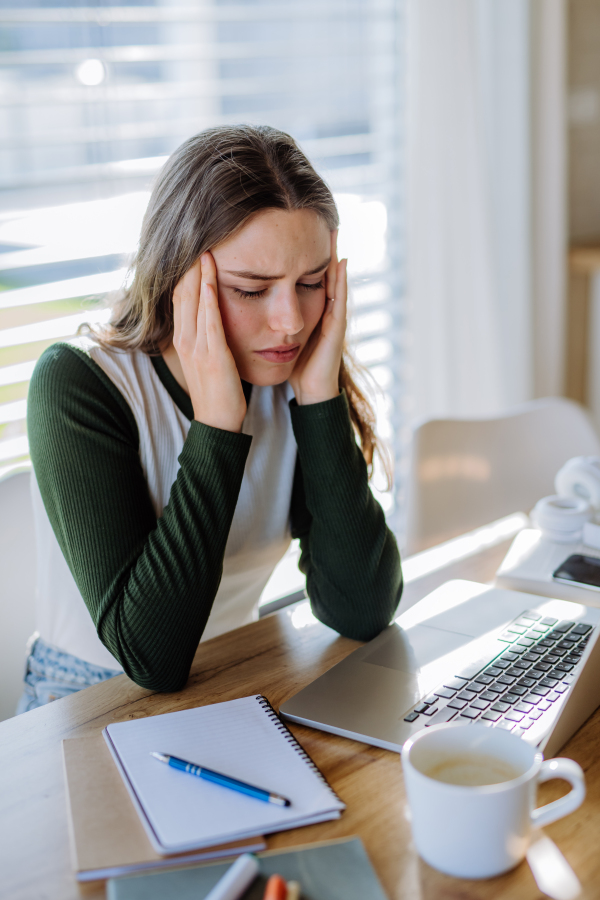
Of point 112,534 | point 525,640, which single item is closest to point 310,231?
point 112,534

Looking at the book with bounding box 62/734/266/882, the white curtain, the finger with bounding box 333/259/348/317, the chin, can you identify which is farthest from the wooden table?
the white curtain

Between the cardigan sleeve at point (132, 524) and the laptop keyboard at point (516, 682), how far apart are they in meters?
0.29

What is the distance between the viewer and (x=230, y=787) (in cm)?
72

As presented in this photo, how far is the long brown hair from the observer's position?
3.38 ft

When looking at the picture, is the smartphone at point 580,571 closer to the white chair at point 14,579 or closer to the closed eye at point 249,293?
the closed eye at point 249,293

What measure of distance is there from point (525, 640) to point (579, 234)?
7.41 feet

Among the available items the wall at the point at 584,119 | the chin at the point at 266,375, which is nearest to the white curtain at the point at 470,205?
the wall at the point at 584,119

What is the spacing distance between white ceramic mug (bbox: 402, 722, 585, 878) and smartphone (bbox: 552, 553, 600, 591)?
49 centimetres

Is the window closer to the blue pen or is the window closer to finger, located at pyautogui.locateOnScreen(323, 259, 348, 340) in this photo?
finger, located at pyautogui.locateOnScreen(323, 259, 348, 340)

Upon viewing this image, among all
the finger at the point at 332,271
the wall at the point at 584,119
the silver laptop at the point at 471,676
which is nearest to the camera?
the silver laptop at the point at 471,676

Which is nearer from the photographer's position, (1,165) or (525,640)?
(525,640)

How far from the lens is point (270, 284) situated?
1061 millimetres

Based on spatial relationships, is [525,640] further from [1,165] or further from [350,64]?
[350,64]

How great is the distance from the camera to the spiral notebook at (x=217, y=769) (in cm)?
67
